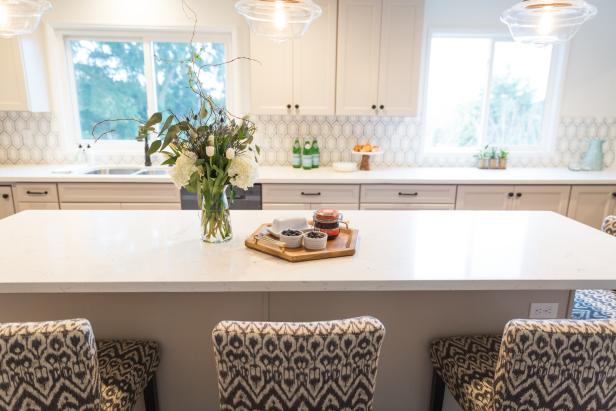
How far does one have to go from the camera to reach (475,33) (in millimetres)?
3627

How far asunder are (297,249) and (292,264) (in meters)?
0.10

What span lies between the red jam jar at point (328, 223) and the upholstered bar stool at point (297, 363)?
67cm

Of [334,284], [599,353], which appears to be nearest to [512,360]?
[599,353]

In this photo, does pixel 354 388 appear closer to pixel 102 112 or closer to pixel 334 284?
pixel 334 284

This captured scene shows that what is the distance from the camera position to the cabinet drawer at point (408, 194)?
3260 mm

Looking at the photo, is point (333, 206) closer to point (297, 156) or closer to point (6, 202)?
point (297, 156)

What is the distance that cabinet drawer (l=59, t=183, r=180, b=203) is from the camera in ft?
10.4

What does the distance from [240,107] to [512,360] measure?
3.20 metres

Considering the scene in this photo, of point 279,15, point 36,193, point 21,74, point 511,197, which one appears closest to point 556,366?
point 279,15

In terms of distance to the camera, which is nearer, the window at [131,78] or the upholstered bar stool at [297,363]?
the upholstered bar stool at [297,363]

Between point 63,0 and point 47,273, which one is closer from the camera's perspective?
point 47,273

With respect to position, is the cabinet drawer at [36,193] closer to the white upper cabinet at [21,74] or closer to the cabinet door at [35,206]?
the cabinet door at [35,206]

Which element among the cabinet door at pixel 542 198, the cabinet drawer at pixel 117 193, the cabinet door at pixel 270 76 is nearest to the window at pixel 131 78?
the cabinet door at pixel 270 76

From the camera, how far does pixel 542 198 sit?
3.29 m
